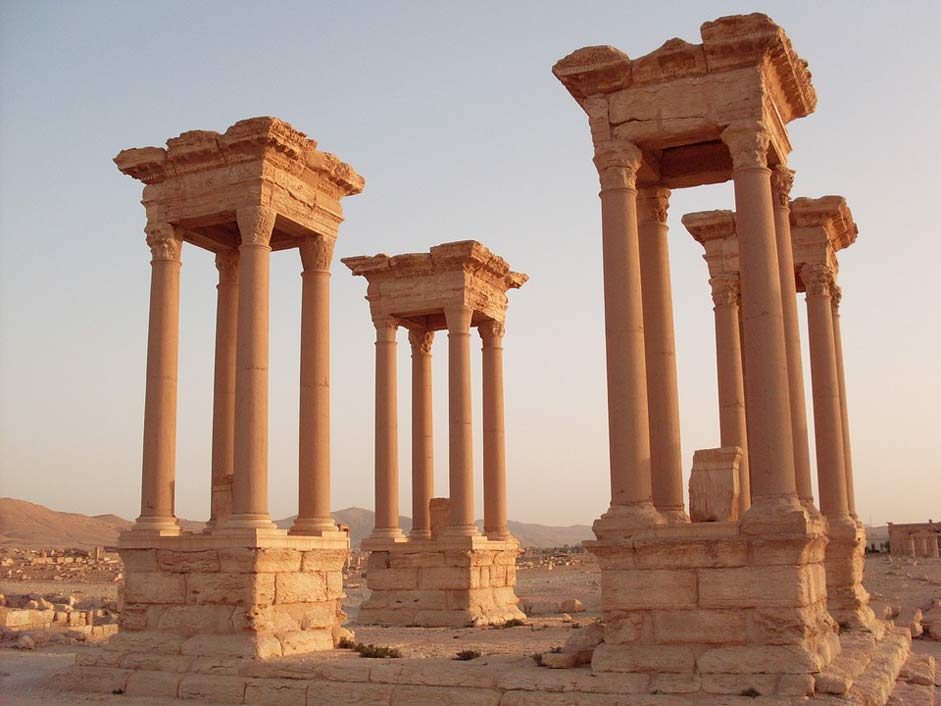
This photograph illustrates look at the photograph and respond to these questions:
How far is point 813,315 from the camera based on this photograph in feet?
80.4

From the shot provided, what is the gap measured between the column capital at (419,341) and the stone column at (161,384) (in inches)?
492

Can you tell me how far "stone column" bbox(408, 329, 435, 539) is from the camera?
96.8ft

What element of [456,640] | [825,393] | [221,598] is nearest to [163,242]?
[221,598]

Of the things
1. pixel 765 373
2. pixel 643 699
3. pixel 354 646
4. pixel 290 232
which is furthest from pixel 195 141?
pixel 643 699

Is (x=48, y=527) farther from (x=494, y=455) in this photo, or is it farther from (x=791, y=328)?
(x=791, y=328)

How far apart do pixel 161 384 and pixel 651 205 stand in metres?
9.99

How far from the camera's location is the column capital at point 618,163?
631 inches

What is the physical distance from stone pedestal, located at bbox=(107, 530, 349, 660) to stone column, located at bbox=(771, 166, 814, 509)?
30.1ft

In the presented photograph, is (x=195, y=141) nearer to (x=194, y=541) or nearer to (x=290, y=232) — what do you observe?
(x=290, y=232)

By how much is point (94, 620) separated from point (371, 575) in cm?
957

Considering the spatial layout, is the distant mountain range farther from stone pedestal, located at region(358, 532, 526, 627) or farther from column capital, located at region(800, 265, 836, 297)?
column capital, located at region(800, 265, 836, 297)

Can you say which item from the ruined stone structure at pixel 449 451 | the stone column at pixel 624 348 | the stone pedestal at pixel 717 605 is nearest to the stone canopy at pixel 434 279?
the ruined stone structure at pixel 449 451

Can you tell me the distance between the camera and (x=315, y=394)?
65.1 ft

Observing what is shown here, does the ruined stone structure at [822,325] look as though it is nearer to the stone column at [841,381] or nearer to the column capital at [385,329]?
the stone column at [841,381]
